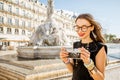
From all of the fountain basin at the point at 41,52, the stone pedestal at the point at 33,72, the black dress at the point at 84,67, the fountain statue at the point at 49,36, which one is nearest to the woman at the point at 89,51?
the black dress at the point at 84,67

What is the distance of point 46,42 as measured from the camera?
838cm

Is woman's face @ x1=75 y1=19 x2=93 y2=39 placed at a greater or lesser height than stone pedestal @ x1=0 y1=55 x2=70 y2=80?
greater

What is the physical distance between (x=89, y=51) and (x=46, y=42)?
21.6ft

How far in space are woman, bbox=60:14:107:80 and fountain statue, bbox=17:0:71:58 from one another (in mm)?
5303

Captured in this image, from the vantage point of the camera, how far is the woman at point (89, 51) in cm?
175

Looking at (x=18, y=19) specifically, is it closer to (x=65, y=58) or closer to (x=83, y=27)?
(x=65, y=58)

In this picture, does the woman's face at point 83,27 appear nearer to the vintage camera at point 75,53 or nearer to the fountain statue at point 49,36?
the vintage camera at point 75,53

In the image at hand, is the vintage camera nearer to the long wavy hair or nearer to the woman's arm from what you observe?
the woman's arm

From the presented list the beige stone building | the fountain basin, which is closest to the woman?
the fountain basin

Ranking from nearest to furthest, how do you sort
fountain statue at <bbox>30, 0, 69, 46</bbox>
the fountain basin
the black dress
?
1. the black dress
2. the fountain basin
3. fountain statue at <bbox>30, 0, 69, 46</bbox>

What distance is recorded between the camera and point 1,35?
99.6 ft

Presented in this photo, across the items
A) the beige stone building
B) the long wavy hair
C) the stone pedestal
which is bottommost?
the stone pedestal

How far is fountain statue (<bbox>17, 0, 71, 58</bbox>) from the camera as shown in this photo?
742 cm

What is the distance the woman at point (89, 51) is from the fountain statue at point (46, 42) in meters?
5.30
